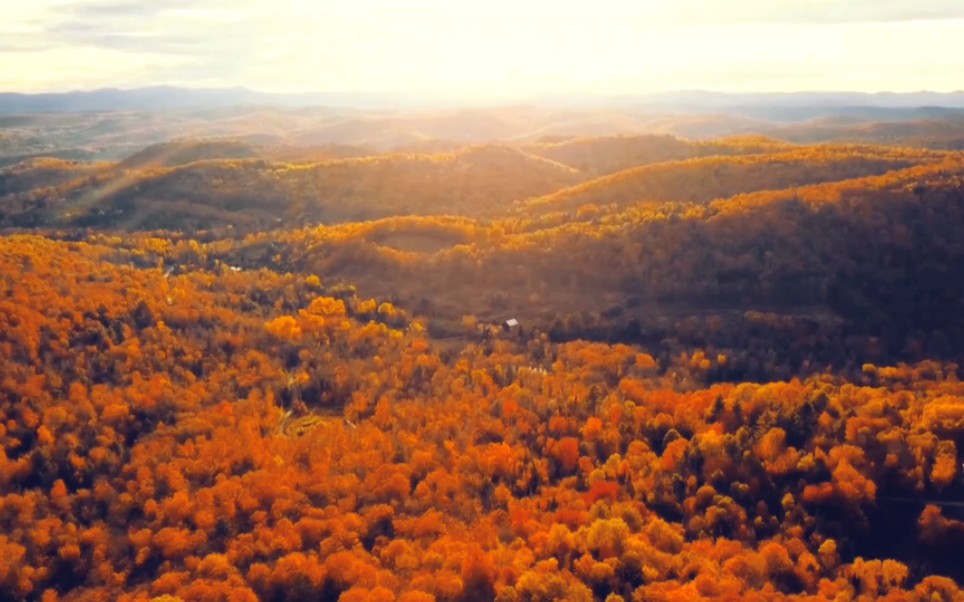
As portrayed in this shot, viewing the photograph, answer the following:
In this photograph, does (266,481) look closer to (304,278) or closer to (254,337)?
(254,337)

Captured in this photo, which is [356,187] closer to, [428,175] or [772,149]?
[428,175]

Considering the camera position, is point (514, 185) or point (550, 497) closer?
point (550, 497)

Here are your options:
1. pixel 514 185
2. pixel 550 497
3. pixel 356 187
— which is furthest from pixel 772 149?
pixel 550 497

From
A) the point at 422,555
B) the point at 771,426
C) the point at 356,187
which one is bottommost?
the point at 422,555

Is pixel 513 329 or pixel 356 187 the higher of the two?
pixel 356 187

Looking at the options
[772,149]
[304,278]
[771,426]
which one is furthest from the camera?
[772,149]

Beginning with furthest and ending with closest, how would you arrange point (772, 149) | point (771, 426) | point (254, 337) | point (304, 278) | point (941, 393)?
point (772, 149), point (304, 278), point (254, 337), point (941, 393), point (771, 426)
